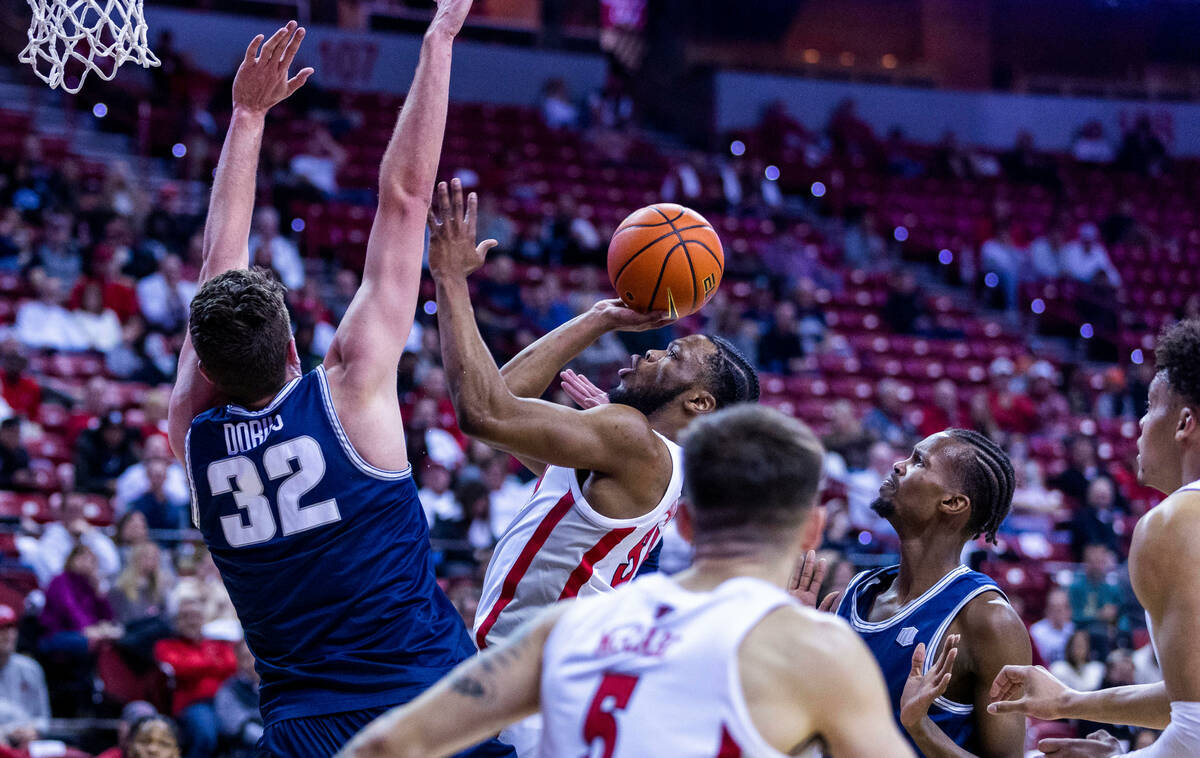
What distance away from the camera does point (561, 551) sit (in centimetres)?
407

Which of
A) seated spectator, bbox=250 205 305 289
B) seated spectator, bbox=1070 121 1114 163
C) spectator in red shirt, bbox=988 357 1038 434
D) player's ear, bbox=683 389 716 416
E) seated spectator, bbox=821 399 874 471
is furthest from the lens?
seated spectator, bbox=1070 121 1114 163

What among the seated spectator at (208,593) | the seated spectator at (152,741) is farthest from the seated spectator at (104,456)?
the seated spectator at (152,741)

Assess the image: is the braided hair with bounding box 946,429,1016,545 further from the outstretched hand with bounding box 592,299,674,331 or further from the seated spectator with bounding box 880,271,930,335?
the seated spectator with bounding box 880,271,930,335

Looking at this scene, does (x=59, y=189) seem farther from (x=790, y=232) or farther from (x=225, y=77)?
(x=790, y=232)

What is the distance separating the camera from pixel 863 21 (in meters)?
23.1

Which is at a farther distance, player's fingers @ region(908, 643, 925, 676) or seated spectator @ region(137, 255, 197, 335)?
seated spectator @ region(137, 255, 197, 335)

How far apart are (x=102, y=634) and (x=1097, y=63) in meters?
21.0

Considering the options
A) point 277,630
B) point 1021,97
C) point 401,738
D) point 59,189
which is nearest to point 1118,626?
point 277,630

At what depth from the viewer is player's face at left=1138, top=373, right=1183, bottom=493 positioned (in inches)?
139

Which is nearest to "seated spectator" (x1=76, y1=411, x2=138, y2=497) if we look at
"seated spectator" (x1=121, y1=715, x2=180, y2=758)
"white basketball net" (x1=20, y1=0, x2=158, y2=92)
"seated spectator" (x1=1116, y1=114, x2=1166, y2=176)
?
"seated spectator" (x1=121, y1=715, x2=180, y2=758)

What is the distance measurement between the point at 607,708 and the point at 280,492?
52.5 inches

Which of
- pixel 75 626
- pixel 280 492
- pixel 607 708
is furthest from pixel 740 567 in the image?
pixel 75 626

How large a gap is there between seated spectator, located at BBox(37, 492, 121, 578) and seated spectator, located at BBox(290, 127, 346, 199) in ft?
22.9

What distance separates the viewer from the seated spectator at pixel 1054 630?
994cm
